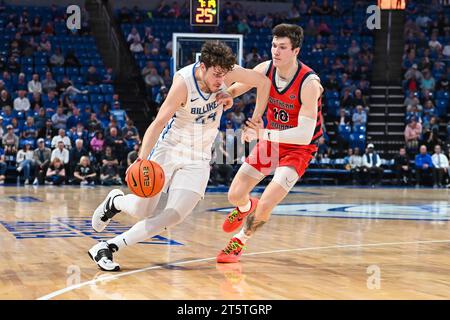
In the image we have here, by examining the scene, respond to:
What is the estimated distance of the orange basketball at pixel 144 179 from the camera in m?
5.43

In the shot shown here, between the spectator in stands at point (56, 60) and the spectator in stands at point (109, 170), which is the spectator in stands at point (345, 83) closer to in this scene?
the spectator in stands at point (109, 170)

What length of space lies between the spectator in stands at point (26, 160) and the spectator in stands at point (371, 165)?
299 inches

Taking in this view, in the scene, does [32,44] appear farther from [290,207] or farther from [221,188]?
[290,207]

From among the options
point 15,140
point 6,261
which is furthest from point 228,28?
point 6,261

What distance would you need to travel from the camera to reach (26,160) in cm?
1678

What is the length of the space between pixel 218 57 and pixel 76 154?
1180cm

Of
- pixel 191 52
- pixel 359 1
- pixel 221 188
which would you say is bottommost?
pixel 221 188

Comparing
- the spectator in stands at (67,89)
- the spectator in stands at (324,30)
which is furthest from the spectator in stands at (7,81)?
the spectator in stands at (324,30)

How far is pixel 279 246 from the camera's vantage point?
7.43m

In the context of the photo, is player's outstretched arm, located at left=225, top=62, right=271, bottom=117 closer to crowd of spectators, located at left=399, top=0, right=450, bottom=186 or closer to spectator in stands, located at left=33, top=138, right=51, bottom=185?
spectator in stands, located at left=33, top=138, right=51, bottom=185

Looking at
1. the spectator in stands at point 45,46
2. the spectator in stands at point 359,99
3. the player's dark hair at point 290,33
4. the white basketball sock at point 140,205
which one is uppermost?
the spectator in stands at point 45,46

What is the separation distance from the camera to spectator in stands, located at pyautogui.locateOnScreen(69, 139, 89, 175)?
16953 mm
